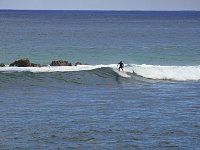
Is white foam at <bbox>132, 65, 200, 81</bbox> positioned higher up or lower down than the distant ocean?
higher up

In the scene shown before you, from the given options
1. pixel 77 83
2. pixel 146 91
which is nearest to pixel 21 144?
pixel 146 91

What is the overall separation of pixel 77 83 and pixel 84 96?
5.83m

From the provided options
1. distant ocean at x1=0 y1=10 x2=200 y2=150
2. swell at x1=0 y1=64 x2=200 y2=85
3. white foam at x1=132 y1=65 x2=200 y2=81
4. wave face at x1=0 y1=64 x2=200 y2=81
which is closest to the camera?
distant ocean at x1=0 y1=10 x2=200 y2=150

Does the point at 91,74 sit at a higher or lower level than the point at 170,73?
lower

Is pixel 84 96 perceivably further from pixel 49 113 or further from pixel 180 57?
pixel 180 57

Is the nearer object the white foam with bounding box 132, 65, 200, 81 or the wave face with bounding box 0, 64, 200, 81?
the wave face with bounding box 0, 64, 200, 81

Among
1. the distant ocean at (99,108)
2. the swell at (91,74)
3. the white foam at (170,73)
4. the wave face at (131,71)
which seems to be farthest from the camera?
the white foam at (170,73)

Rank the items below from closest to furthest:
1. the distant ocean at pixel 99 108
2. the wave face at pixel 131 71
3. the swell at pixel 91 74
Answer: the distant ocean at pixel 99 108, the swell at pixel 91 74, the wave face at pixel 131 71

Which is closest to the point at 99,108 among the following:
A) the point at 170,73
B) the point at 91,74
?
the point at 91,74

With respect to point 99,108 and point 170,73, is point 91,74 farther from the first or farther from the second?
point 99,108

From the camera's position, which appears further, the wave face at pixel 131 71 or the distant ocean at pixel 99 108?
the wave face at pixel 131 71

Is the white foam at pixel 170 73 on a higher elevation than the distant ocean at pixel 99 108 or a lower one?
higher

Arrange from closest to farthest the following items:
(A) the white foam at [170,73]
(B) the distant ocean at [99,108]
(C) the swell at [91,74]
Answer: (B) the distant ocean at [99,108] < (C) the swell at [91,74] < (A) the white foam at [170,73]

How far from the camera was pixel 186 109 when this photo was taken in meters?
28.0
